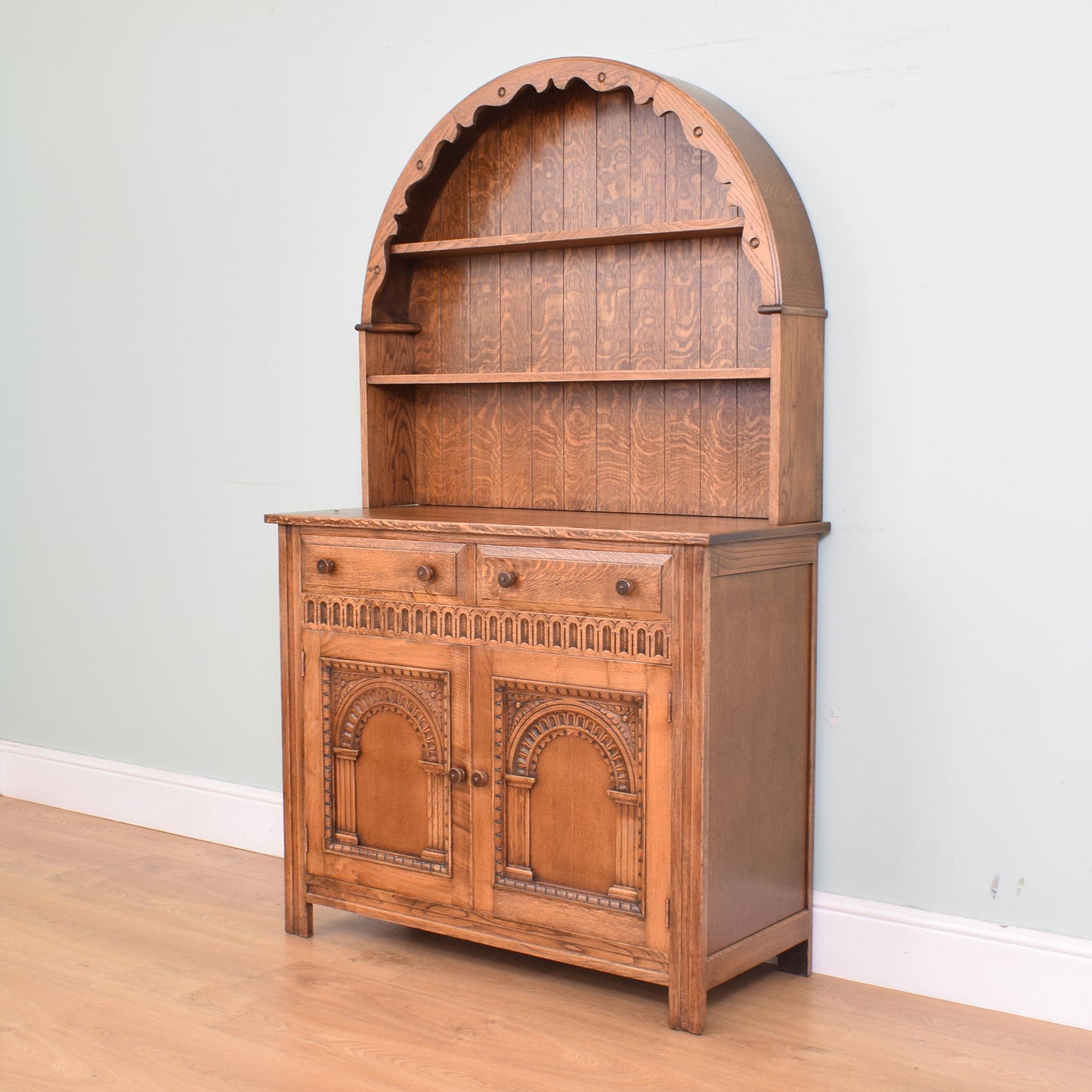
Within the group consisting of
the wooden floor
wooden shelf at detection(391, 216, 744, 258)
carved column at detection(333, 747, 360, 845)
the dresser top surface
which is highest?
wooden shelf at detection(391, 216, 744, 258)

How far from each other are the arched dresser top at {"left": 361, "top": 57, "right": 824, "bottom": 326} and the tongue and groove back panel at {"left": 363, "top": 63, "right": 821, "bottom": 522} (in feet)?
0.13

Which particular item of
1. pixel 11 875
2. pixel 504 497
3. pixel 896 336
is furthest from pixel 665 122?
pixel 11 875

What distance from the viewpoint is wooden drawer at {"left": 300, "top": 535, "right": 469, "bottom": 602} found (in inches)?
111

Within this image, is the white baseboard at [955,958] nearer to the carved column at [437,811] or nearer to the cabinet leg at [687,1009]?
the cabinet leg at [687,1009]

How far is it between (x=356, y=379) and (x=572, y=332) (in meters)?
0.70

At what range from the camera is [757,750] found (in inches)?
105

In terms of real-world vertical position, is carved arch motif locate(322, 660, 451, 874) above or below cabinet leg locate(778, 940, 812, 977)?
above

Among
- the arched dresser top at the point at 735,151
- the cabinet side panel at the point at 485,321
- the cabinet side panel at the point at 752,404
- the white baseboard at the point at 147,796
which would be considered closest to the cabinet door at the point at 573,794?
the cabinet side panel at the point at 752,404

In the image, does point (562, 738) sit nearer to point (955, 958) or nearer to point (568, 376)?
point (568, 376)

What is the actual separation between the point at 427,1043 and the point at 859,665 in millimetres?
1174

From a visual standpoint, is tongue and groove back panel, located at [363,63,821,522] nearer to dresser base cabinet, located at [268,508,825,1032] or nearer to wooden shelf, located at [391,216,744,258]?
wooden shelf, located at [391,216,744,258]

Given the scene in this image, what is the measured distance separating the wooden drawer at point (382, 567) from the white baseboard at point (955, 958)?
3.56 feet

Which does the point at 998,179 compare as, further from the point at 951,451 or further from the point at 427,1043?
the point at 427,1043

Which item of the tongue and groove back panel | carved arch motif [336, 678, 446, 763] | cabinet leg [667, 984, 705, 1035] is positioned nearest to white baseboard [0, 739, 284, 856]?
carved arch motif [336, 678, 446, 763]
